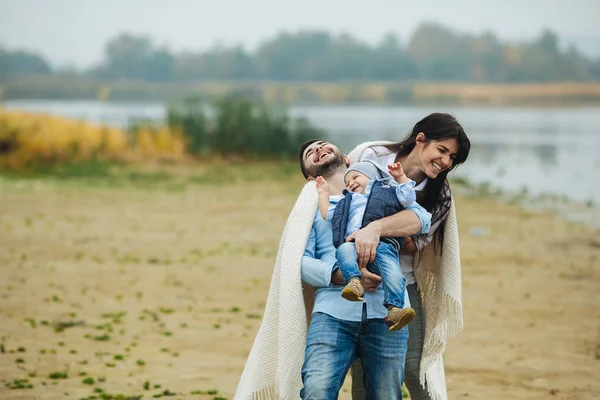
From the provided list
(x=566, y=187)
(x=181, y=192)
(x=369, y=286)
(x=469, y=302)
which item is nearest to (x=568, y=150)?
(x=566, y=187)

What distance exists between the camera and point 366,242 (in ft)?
13.8

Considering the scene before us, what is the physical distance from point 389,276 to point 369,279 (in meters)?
0.09

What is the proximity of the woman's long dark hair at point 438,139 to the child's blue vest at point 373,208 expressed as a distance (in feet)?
1.24

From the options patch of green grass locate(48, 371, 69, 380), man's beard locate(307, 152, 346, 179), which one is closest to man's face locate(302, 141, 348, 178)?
man's beard locate(307, 152, 346, 179)

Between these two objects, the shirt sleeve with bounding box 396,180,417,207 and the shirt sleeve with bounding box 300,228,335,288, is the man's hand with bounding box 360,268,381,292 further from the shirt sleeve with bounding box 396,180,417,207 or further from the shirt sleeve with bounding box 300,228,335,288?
the shirt sleeve with bounding box 396,180,417,207

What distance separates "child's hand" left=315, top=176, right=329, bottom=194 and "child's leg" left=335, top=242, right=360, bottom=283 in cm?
37

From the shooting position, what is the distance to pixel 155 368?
7.87 meters

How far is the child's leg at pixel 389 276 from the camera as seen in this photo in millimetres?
4234

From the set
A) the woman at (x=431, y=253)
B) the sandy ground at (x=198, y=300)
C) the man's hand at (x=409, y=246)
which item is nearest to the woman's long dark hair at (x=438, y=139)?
the woman at (x=431, y=253)

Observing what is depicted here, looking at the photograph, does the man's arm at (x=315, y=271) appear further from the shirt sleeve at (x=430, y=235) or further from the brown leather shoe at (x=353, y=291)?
the shirt sleeve at (x=430, y=235)

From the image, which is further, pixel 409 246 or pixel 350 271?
pixel 409 246

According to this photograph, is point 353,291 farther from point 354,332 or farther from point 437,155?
point 437,155

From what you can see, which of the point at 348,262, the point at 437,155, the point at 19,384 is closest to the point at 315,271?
the point at 348,262

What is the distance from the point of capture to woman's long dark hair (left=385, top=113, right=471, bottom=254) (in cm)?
456
